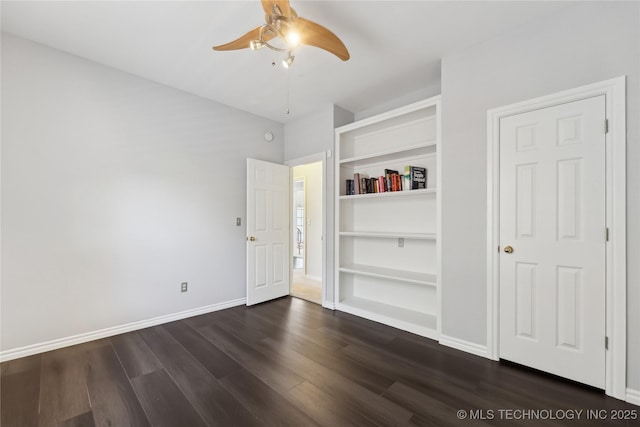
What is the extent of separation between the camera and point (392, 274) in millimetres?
3092

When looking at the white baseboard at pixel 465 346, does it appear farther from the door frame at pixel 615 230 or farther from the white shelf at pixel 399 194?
the white shelf at pixel 399 194

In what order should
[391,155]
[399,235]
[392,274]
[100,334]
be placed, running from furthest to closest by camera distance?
[391,155], [392,274], [399,235], [100,334]

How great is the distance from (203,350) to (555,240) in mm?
3080

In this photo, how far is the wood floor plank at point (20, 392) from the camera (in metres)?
1.58

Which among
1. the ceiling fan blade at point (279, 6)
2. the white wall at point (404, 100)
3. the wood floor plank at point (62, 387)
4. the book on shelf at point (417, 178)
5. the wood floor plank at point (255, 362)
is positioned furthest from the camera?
the white wall at point (404, 100)

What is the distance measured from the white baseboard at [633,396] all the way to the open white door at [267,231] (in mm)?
3482

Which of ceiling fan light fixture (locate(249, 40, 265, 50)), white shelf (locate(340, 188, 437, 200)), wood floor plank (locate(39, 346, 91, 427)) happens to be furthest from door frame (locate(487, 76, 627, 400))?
wood floor plank (locate(39, 346, 91, 427))

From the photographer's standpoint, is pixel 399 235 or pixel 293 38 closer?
pixel 293 38

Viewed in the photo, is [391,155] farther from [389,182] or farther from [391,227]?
[391,227]

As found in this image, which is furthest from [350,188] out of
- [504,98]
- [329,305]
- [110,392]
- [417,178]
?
[110,392]

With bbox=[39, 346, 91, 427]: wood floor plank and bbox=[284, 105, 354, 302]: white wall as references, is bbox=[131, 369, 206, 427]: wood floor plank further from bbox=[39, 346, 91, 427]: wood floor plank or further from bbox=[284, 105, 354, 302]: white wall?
bbox=[284, 105, 354, 302]: white wall

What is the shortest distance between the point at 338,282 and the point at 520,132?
2.52 meters

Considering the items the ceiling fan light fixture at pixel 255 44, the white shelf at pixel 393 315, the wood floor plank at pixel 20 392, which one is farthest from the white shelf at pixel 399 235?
the wood floor plank at pixel 20 392

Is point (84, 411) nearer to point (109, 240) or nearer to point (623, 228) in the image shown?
point (109, 240)
